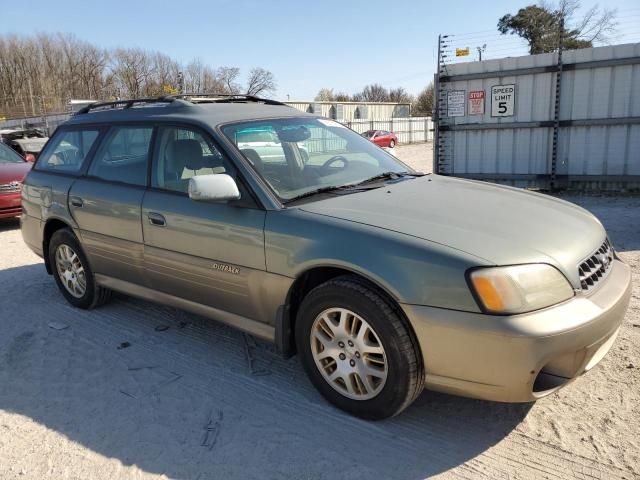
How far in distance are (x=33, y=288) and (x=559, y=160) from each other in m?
9.09

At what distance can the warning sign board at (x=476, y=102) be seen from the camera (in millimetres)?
10547

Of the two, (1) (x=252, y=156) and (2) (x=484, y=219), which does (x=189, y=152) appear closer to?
(1) (x=252, y=156)

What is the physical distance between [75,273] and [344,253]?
10.1 ft

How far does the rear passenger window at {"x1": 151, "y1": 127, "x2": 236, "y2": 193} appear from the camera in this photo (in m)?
3.53

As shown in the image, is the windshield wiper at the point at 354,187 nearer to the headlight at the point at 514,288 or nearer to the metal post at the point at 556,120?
the headlight at the point at 514,288

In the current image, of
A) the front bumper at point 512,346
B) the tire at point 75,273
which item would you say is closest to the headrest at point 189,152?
the tire at point 75,273

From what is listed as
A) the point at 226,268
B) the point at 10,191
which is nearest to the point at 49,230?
the point at 226,268

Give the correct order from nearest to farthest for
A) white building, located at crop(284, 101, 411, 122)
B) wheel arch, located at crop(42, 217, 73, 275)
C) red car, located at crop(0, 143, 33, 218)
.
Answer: wheel arch, located at crop(42, 217, 73, 275), red car, located at crop(0, 143, 33, 218), white building, located at crop(284, 101, 411, 122)

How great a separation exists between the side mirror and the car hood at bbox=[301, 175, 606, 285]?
0.46 metres

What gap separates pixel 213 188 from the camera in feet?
10.0

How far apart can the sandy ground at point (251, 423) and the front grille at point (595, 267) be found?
29.5 inches

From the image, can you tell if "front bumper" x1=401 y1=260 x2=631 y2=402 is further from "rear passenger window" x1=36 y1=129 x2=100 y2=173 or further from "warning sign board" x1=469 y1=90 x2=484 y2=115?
"warning sign board" x1=469 y1=90 x2=484 y2=115

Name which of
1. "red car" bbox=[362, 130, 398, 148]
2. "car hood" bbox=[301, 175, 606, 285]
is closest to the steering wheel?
"car hood" bbox=[301, 175, 606, 285]

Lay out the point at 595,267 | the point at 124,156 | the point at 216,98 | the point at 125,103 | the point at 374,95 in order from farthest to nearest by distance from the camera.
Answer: the point at 374,95, the point at 125,103, the point at 216,98, the point at 124,156, the point at 595,267
